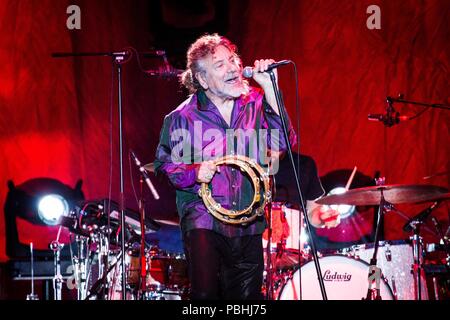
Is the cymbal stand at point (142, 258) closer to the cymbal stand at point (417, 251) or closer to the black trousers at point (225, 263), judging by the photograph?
the black trousers at point (225, 263)

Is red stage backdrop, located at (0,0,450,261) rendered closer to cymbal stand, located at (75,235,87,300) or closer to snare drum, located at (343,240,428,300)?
cymbal stand, located at (75,235,87,300)

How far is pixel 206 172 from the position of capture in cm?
395

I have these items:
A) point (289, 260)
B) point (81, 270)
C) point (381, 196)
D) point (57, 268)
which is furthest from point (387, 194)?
point (57, 268)

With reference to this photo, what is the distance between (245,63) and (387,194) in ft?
8.20

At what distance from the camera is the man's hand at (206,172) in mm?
3949

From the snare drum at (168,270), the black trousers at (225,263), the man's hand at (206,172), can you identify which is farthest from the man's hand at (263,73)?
the snare drum at (168,270)

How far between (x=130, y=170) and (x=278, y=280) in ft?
7.37

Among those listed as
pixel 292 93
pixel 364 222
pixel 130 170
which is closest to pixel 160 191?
pixel 130 170

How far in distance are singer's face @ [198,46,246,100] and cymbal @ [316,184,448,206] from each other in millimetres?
2036

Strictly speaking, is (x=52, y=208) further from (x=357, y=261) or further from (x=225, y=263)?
(x=225, y=263)

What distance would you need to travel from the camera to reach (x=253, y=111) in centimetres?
428

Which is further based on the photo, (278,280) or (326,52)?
(326,52)

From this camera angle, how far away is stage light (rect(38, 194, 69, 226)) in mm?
7949
